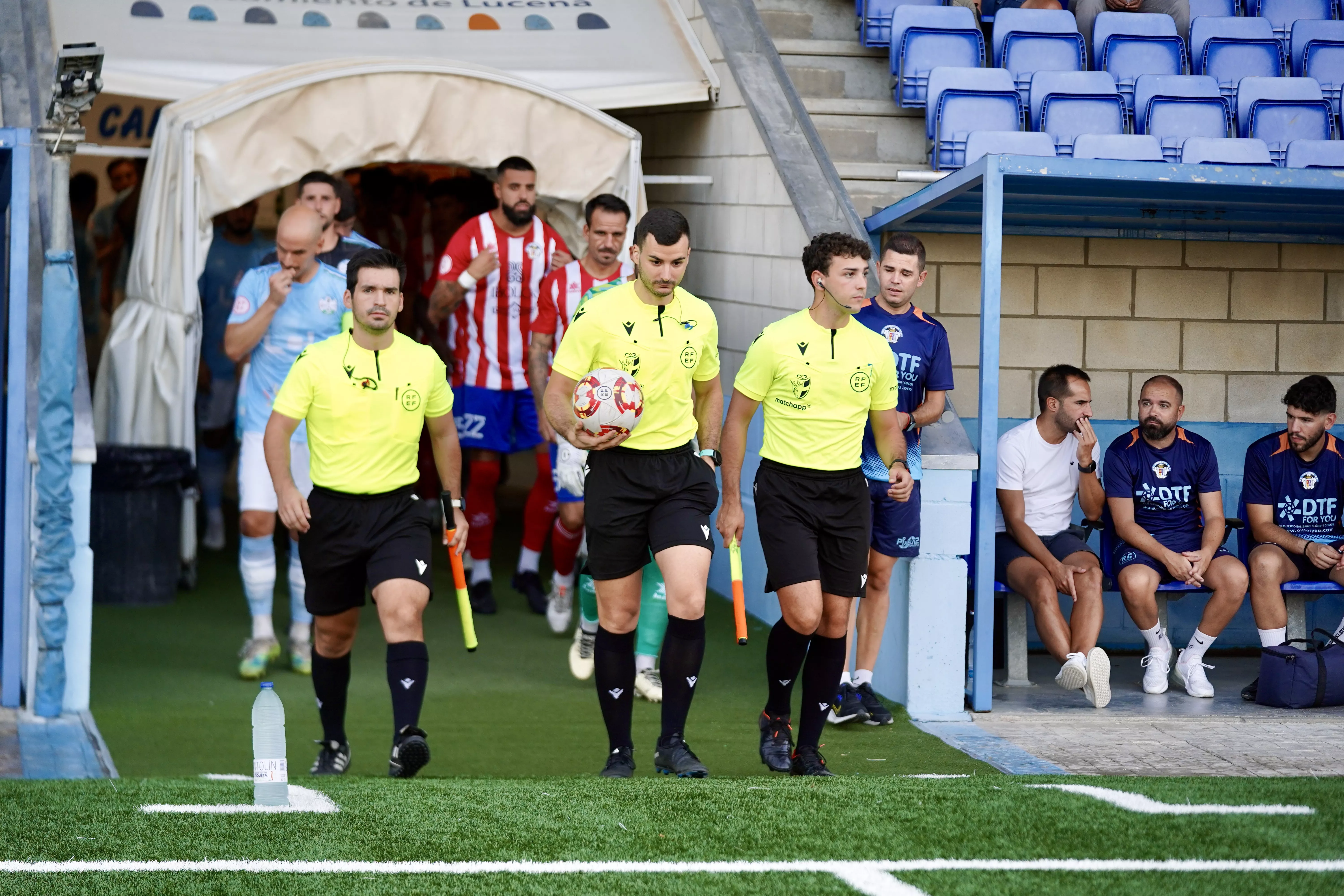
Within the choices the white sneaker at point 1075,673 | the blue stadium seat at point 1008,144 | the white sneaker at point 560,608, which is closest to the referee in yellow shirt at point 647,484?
the white sneaker at point 1075,673

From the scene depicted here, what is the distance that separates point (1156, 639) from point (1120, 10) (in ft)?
15.4

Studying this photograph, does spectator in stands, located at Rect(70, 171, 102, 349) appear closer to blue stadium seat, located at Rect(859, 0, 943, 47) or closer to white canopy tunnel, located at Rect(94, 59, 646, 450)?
white canopy tunnel, located at Rect(94, 59, 646, 450)

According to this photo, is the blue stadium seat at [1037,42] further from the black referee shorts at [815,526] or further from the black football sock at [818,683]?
the black football sock at [818,683]

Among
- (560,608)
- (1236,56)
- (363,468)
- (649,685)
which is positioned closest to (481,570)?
(560,608)

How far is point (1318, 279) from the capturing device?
8891 mm

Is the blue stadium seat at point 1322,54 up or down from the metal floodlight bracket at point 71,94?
up

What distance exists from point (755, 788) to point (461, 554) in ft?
4.64

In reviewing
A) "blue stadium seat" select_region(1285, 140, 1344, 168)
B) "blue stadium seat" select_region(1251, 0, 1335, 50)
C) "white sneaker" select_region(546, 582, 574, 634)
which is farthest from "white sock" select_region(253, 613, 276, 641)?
"blue stadium seat" select_region(1251, 0, 1335, 50)

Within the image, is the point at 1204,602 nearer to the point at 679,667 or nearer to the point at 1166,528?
the point at 1166,528

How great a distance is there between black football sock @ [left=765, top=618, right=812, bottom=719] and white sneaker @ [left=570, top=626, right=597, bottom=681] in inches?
69.0

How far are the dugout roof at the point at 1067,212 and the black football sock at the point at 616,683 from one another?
6.43 ft

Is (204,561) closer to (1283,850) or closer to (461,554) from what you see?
(461,554)

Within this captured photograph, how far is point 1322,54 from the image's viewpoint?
381 inches

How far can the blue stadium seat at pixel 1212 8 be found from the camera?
10.3 meters
